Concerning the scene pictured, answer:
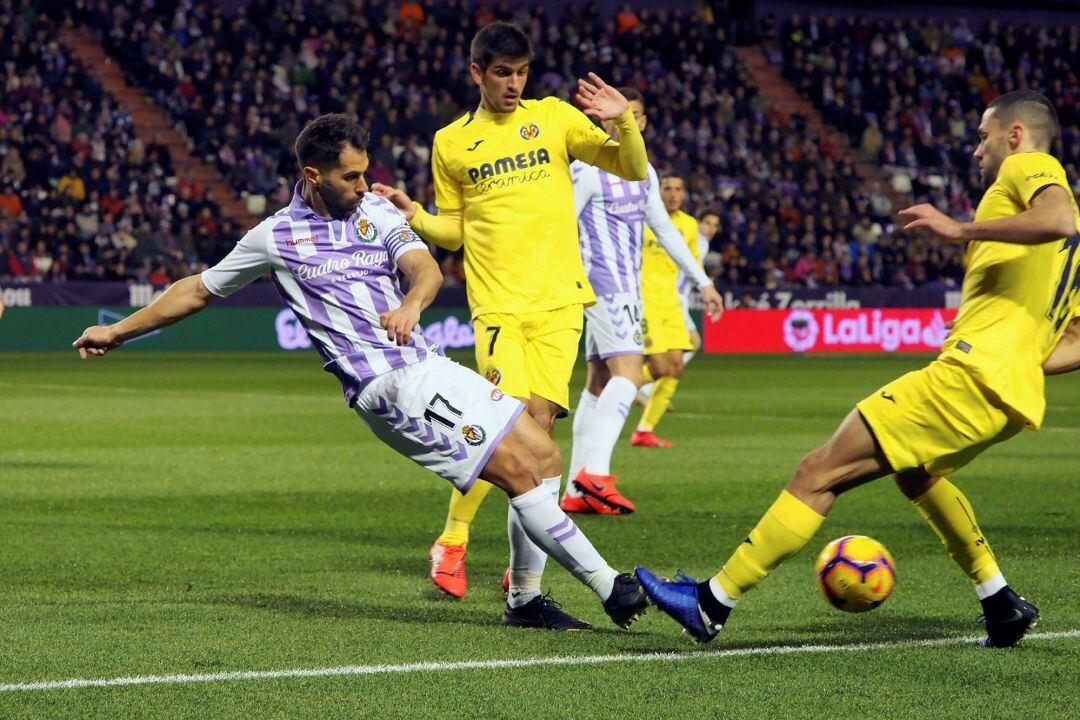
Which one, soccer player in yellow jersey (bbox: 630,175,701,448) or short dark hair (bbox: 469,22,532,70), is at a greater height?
short dark hair (bbox: 469,22,532,70)

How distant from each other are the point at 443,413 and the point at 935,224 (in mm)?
1776

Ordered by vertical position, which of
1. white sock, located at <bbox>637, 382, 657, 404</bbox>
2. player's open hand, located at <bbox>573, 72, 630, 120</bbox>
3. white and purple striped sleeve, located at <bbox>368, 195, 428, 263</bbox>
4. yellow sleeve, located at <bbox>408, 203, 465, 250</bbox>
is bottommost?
white sock, located at <bbox>637, 382, 657, 404</bbox>

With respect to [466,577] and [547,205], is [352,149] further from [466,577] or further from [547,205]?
[466,577]

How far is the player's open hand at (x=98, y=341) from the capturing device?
589 cm

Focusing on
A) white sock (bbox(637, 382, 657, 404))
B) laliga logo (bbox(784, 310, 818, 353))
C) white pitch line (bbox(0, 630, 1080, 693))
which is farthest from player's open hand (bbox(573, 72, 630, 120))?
laliga logo (bbox(784, 310, 818, 353))

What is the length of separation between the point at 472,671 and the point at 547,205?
2.48 metres

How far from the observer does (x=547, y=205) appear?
698 cm

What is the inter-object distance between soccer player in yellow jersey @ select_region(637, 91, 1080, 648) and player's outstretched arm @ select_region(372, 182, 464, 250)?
6.25ft

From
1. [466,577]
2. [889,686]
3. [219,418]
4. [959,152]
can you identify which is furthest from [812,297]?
[889,686]

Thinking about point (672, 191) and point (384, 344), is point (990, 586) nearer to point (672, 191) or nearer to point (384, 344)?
point (384, 344)

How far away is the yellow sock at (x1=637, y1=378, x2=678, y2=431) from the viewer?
14.0 metres

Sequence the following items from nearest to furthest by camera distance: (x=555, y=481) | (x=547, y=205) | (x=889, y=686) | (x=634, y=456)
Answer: (x=889, y=686), (x=555, y=481), (x=547, y=205), (x=634, y=456)

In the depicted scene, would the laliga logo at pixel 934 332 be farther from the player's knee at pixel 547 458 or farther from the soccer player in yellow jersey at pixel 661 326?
the player's knee at pixel 547 458

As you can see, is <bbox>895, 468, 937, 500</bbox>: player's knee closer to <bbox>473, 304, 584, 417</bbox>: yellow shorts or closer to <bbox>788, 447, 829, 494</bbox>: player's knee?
<bbox>788, 447, 829, 494</bbox>: player's knee
